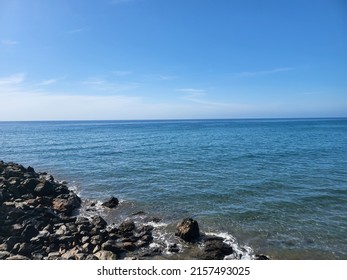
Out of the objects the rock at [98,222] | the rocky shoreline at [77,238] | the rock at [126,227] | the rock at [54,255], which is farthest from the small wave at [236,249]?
the rock at [54,255]

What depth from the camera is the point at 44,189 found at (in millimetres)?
22344

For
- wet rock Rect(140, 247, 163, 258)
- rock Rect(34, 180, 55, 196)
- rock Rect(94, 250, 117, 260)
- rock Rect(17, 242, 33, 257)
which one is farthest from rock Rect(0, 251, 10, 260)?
rock Rect(34, 180, 55, 196)

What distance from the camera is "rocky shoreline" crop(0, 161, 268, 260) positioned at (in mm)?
13180

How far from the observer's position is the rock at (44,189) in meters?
22.0

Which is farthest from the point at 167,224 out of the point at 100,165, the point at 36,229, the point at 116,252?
the point at 100,165

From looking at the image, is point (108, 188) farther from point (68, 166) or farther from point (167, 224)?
point (68, 166)

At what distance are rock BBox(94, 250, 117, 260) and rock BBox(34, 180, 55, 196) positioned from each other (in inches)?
467

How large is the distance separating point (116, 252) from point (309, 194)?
17.1m

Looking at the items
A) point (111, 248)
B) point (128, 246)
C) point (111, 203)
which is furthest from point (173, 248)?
point (111, 203)

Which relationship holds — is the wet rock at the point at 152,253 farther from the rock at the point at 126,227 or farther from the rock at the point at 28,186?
the rock at the point at 28,186

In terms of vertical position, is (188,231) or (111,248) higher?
(188,231)

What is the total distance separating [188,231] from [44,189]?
1427 cm

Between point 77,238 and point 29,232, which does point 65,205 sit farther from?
point 77,238

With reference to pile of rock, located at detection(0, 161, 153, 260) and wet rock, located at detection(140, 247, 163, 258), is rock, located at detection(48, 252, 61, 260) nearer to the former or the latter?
pile of rock, located at detection(0, 161, 153, 260)
